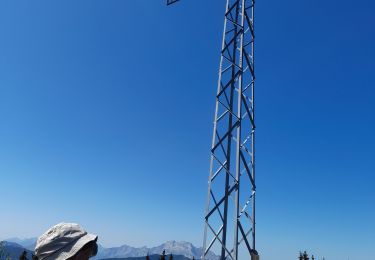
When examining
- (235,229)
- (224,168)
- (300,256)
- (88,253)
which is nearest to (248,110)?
(224,168)

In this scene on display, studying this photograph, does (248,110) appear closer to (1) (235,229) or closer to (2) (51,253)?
(1) (235,229)

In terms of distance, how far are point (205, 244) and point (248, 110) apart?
5.15 metres

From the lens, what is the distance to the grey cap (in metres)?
2.57

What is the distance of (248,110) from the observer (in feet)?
42.2

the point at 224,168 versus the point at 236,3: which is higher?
the point at 236,3

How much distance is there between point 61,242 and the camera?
2615mm

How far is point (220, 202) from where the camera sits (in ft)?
37.2

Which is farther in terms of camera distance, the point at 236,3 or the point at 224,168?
the point at 236,3

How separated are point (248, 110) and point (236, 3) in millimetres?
5205

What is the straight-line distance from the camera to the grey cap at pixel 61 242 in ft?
8.44

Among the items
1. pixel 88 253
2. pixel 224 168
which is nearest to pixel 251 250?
pixel 224 168

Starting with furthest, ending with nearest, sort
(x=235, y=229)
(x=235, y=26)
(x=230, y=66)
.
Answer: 1. (x=235, y=26)
2. (x=230, y=66)
3. (x=235, y=229)

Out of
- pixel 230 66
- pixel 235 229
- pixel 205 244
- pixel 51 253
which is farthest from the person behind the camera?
pixel 230 66

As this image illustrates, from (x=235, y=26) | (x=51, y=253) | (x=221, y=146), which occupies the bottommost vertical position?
(x=51, y=253)
